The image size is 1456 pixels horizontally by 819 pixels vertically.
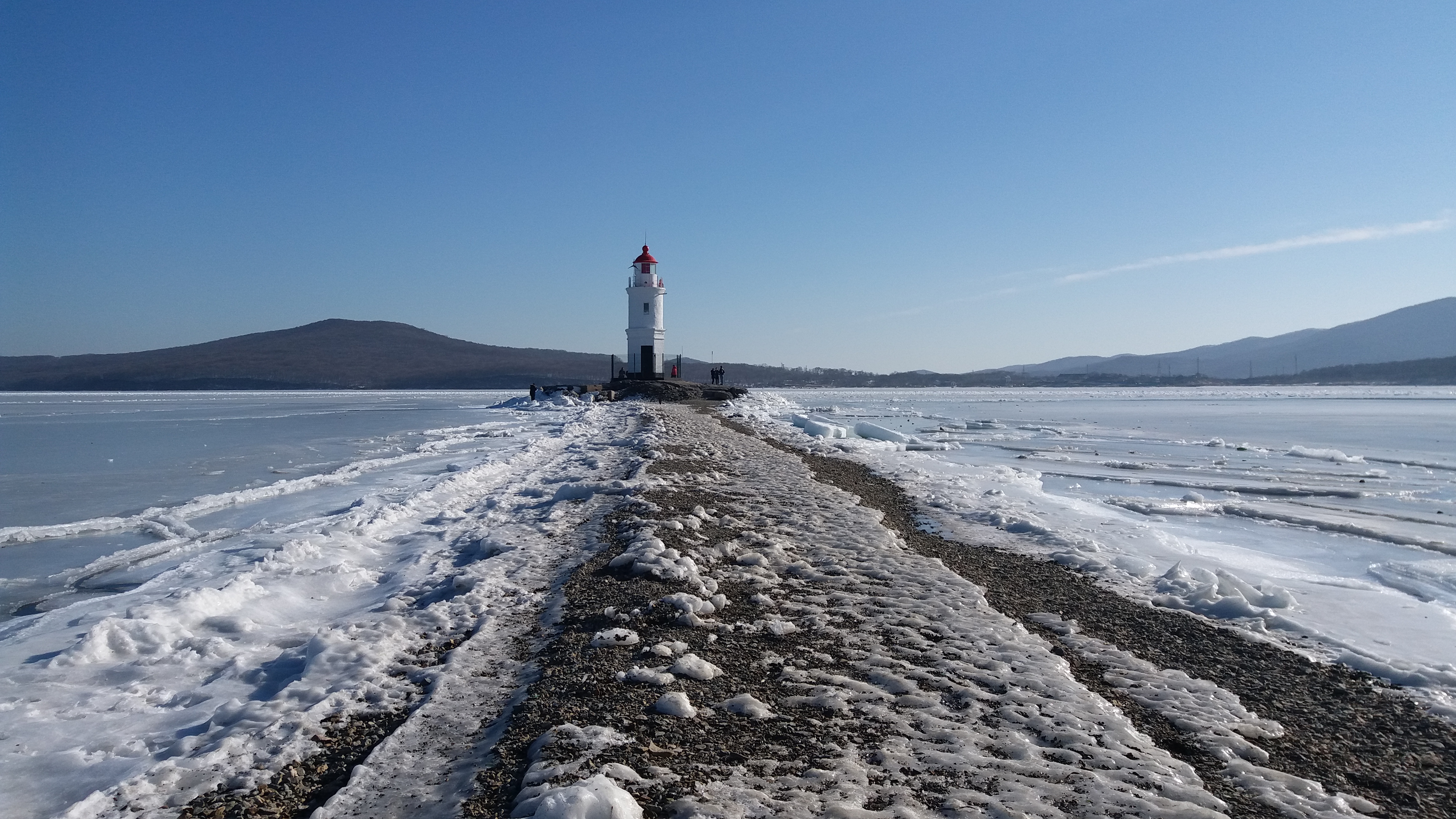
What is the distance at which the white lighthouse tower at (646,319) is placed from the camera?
4425cm

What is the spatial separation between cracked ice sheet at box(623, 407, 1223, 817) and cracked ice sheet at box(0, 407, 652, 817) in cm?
126

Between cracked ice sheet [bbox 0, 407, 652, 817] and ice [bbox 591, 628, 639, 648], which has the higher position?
ice [bbox 591, 628, 639, 648]

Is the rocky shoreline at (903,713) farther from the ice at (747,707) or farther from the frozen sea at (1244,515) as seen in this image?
the frozen sea at (1244,515)

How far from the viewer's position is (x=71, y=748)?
12.2 feet

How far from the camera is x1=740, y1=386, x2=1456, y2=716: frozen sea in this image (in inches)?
234

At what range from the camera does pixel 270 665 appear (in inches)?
189

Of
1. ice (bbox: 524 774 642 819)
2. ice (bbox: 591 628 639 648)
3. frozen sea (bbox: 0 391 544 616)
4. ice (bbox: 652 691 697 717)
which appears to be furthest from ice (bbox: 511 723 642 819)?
frozen sea (bbox: 0 391 544 616)

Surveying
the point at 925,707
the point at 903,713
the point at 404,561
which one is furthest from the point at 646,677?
the point at 404,561

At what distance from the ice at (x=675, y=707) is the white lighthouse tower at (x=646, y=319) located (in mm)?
41243

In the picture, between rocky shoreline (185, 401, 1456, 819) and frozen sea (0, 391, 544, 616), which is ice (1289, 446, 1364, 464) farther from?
frozen sea (0, 391, 544, 616)

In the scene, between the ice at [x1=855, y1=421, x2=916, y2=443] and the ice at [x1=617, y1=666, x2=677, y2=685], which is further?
the ice at [x1=855, y1=421, x2=916, y2=443]

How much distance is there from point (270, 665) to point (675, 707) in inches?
111

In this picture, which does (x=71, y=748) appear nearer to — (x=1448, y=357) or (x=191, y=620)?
(x=191, y=620)

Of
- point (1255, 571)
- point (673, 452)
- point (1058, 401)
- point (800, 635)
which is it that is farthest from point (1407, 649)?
point (1058, 401)
